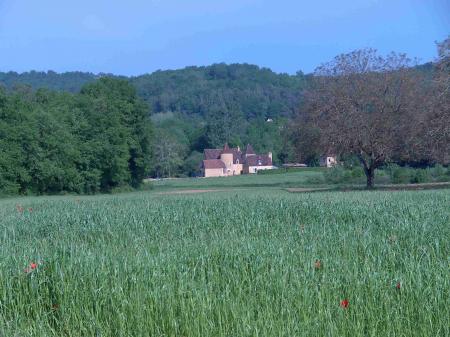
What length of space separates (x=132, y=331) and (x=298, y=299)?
5.77ft

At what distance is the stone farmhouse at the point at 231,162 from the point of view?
104 metres

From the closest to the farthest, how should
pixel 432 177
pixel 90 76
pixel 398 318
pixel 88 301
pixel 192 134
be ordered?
1. pixel 398 318
2. pixel 88 301
3. pixel 432 177
4. pixel 192 134
5. pixel 90 76

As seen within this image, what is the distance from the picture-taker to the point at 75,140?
5862 cm

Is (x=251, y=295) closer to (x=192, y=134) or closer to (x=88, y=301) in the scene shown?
(x=88, y=301)

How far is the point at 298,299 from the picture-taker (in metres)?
7.42

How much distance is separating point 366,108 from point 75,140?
999 inches

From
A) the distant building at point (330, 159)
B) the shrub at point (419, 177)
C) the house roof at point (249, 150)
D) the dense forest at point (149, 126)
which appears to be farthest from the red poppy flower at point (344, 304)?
the house roof at point (249, 150)

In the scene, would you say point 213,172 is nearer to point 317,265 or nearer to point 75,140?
point 75,140

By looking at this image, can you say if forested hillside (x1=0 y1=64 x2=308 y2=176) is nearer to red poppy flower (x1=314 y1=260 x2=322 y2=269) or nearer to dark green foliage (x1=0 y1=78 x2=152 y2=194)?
dark green foliage (x1=0 y1=78 x2=152 y2=194)

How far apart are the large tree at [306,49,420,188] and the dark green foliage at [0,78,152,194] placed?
67.5 ft

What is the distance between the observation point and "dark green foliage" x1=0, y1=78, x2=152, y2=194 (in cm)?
5350

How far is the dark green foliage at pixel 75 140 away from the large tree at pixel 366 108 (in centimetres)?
2056

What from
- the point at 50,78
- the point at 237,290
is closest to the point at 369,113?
the point at 237,290

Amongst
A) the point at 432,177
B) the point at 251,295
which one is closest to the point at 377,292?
the point at 251,295
